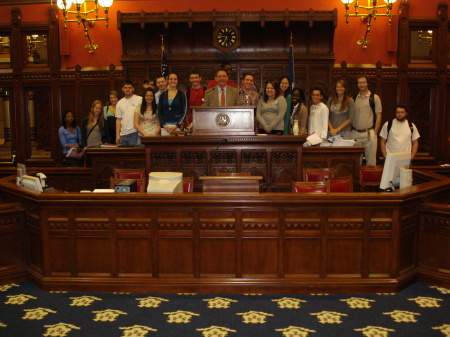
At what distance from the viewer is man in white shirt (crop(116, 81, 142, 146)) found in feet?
25.1

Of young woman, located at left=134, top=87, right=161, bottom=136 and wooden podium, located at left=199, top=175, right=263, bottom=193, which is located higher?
young woman, located at left=134, top=87, right=161, bottom=136

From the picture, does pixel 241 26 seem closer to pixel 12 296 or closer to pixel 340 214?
pixel 340 214

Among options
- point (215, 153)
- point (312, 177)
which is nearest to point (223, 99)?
point (215, 153)

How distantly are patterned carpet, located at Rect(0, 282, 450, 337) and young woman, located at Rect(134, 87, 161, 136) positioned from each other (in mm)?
3367

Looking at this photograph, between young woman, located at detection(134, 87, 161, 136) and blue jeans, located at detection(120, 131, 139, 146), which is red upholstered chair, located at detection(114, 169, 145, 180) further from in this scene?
blue jeans, located at detection(120, 131, 139, 146)

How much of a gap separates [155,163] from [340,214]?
314 centimetres

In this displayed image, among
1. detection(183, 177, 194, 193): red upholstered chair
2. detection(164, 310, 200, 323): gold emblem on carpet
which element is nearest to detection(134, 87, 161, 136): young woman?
detection(183, 177, 194, 193): red upholstered chair

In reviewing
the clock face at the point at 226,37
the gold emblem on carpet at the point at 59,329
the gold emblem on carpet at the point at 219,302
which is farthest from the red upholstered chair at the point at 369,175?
the clock face at the point at 226,37

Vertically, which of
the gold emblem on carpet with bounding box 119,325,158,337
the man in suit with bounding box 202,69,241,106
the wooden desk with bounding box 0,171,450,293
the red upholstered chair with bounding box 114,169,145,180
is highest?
the man in suit with bounding box 202,69,241,106

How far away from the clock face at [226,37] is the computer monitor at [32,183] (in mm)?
6186

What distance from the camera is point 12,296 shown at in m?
4.30

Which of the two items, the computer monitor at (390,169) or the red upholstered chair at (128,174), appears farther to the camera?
the red upholstered chair at (128,174)

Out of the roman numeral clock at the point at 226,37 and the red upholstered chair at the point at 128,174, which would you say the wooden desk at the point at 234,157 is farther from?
the roman numeral clock at the point at 226,37

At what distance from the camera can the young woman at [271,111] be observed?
680cm
